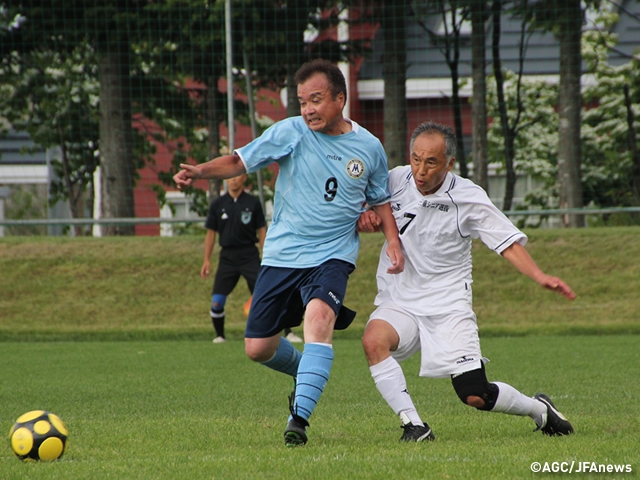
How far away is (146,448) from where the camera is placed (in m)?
5.00

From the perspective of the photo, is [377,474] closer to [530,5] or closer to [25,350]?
[25,350]

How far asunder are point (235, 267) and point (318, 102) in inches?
276

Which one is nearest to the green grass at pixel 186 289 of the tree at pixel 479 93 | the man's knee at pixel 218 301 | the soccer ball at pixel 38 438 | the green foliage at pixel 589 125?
the man's knee at pixel 218 301

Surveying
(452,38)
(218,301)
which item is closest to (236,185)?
(218,301)

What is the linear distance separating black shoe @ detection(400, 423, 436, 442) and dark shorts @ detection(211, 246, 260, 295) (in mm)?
7078

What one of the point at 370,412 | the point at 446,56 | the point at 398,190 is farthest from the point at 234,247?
the point at 446,56

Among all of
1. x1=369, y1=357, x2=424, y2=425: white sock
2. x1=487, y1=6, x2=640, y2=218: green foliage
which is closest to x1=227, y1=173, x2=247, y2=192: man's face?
x1=369, y1=357, x2=424, y2=425: white sock

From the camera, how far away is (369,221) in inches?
215

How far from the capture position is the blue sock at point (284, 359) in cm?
580

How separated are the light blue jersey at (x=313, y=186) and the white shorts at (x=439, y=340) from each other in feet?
1.59

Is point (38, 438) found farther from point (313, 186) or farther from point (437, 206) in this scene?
point (437, 206)

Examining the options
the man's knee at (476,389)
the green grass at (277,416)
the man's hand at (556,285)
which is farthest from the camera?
the man's knee at (476,389)

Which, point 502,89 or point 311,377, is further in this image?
point 502,89

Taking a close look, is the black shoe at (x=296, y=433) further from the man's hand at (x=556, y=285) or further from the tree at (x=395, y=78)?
the tree at (x=395, y=78)
